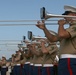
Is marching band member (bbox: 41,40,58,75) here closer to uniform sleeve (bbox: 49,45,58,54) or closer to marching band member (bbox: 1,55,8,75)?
uniform sleeve (bbox: 49,45,58,54)

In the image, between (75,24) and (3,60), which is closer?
(75,24)

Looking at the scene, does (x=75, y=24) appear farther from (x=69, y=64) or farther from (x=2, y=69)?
(x=2, y=69)

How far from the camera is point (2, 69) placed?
1636 cm

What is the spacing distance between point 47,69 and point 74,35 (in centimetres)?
293

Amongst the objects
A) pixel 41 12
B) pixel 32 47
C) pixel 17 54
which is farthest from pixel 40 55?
pixel 17 54

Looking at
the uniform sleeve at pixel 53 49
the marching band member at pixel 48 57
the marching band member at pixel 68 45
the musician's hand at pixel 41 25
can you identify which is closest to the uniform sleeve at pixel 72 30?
the marching band member at pixel 68 45

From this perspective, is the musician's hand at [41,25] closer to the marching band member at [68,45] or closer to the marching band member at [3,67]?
the marching band member at [68,45]

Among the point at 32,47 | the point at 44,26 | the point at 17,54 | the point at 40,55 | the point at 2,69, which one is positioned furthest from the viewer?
the point at 2,69

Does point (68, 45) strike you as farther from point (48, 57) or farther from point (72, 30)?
point (48, 57)

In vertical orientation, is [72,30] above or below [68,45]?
above

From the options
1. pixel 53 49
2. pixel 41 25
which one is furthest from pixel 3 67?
pixel 41 25

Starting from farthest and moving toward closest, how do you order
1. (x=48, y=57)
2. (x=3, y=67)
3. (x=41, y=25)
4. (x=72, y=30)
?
(x=3, y=67) → (x=48, y=57) → (x=41, y=25) → (x=72, y=30)

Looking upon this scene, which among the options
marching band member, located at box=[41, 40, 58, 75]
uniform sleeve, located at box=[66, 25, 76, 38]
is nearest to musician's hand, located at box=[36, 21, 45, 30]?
uniform sleeve, located at box=[66, 25, 76, 38]

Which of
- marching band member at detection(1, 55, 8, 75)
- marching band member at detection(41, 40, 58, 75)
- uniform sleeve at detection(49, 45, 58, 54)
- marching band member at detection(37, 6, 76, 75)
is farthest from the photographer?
marching band member at detection(1, 55, 8, 75)
